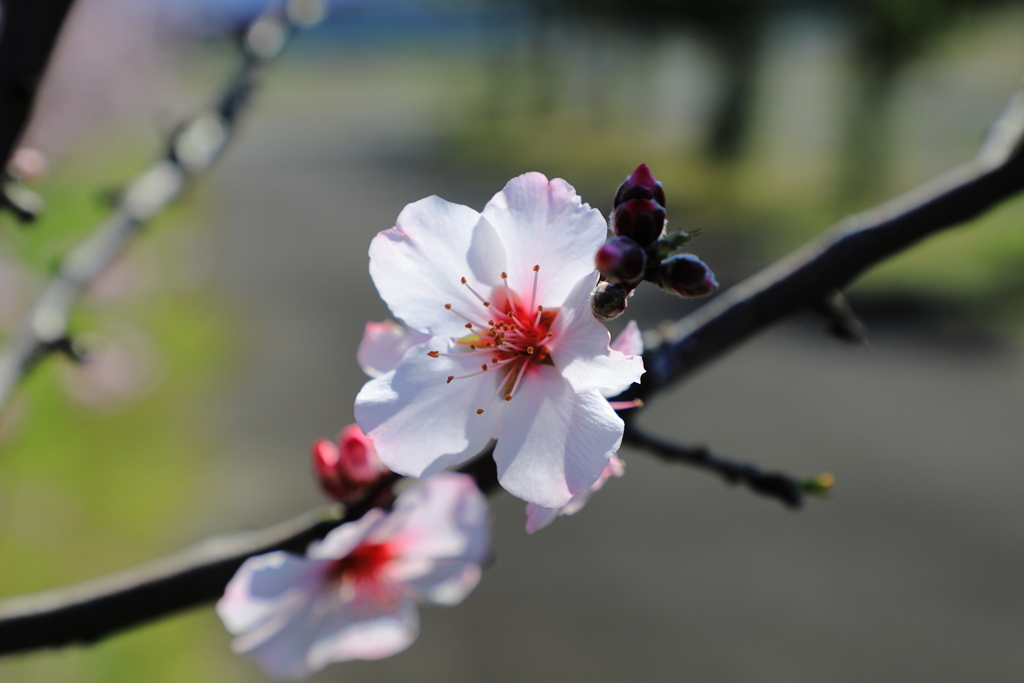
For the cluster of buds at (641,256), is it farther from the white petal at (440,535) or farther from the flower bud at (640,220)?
the white petal at (440,535)

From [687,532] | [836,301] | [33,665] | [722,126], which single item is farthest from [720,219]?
[836,301]

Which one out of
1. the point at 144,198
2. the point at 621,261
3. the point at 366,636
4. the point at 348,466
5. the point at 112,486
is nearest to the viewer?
the point at 621,261

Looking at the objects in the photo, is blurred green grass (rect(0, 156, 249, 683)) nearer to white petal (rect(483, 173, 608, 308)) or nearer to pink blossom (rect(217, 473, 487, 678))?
pink blossom (rect(217, 473, 487, 678))

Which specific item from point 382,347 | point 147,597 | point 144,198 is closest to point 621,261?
point 382,347

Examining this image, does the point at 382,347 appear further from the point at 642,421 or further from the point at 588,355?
the point at 642,421

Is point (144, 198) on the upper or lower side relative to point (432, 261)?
lower

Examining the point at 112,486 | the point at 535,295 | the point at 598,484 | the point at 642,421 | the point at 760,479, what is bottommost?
the point at 642,421

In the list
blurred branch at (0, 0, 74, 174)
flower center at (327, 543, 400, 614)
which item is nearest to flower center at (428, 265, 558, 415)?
flower center at (327, 543, 400, 614)
